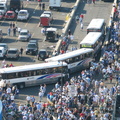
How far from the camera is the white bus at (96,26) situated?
97.1 metres

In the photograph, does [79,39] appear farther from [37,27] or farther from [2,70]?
[2,70]

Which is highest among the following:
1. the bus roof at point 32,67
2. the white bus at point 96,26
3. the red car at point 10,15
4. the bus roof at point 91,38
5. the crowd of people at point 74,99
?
the white bus at point 96,26

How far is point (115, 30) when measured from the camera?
101188 millimetres

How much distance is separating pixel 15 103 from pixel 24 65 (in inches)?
441

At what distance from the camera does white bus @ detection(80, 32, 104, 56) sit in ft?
298

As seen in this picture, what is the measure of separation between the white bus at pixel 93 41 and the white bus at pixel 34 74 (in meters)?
7.94

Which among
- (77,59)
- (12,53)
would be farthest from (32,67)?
(12,53)

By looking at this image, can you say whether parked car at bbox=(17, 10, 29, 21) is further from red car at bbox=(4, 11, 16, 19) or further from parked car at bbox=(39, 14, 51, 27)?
parked car at bbox=(39, 14, 51, 27)

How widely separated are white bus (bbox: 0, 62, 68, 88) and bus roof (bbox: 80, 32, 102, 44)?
28.0 ft

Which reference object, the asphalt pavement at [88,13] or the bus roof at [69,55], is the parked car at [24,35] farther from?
the bus roof at [69,55]

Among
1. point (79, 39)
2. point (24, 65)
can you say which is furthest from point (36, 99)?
point (79, 39)

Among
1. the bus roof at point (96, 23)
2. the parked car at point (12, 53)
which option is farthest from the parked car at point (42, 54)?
the bus roof at point (96, 23)

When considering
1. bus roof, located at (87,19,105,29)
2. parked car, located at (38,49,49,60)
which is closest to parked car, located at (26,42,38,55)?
parked car, located at (38,49,49,60)

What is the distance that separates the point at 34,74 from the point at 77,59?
736 cm
